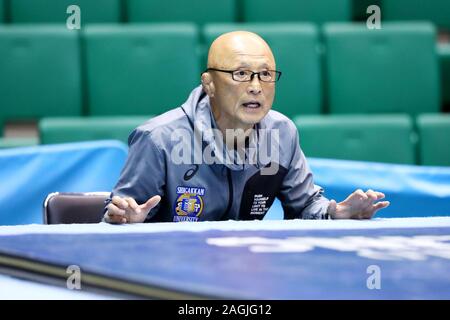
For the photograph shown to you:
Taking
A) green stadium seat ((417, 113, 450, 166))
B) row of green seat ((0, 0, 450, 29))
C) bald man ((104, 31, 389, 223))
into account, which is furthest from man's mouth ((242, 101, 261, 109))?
row of green seat ((0, 0, 450, 29))

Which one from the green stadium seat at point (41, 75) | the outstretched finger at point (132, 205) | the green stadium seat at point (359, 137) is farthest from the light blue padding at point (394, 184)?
the green stadium seat at point (41, 75)

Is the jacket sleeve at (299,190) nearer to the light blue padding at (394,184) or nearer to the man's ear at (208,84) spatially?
the man's ear at (208,84)

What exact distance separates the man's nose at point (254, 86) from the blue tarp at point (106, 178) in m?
0.52

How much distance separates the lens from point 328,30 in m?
2.46

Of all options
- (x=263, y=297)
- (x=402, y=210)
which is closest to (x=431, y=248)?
(x=263, y=297)

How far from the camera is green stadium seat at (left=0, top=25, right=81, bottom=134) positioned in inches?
94.7

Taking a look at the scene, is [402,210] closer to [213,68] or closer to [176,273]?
[213,68]

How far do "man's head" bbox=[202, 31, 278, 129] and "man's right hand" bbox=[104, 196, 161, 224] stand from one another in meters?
A: 0.22

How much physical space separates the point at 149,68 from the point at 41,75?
0.28 m

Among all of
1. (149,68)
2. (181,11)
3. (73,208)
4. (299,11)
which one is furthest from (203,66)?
(73,208)

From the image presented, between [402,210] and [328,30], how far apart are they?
0.71m

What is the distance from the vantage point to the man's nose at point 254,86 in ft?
4.55

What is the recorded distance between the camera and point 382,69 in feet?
8.14

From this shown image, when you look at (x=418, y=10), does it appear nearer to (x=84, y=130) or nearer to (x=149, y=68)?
(x=149, y=68)
